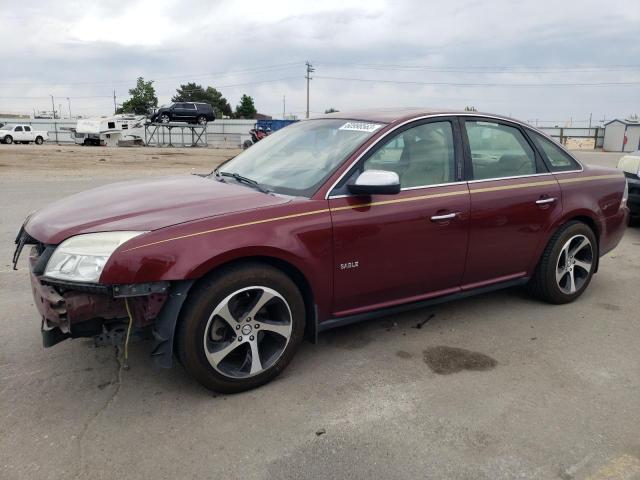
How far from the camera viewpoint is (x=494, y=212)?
12.8 ft

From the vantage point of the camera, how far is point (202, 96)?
101188 millimetres

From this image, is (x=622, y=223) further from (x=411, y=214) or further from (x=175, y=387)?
Result: (x=175, y=387)

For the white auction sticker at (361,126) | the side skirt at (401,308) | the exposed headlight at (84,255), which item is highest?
the white auction sticker at (361,126)

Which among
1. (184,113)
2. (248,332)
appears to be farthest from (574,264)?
(184,113)

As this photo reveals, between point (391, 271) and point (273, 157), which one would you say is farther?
point (273, 157)

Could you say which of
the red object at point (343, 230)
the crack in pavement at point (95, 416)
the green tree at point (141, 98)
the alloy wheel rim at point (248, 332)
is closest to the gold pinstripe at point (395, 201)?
the red object at point (343, 230)

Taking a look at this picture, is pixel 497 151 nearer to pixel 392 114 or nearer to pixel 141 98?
pixel 392 114

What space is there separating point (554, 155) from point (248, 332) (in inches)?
121

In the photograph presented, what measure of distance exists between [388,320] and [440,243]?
2.87 ft

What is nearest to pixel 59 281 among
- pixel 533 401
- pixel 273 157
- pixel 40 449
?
pixel 40 449

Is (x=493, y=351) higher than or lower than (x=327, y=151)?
lower

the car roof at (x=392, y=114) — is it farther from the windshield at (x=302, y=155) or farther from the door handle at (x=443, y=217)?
the door handle at (x=443, y=217)

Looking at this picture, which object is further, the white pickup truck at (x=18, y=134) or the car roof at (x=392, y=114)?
the white pickup truck at (x=18, y=134)

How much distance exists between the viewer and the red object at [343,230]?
2805mm
